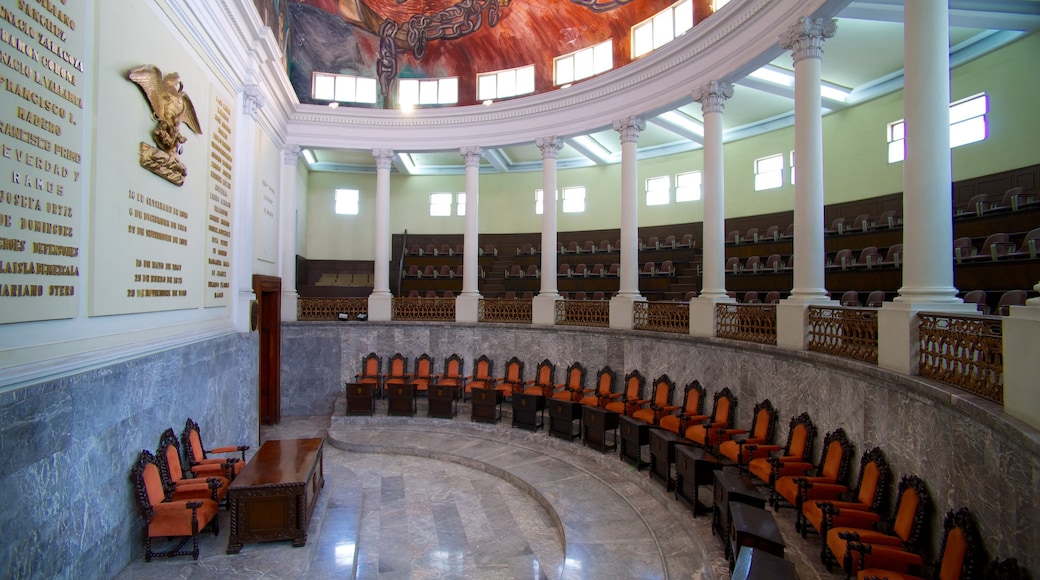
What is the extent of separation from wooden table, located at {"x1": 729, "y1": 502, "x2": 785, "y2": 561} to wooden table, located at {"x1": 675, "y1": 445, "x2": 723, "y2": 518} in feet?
5.19

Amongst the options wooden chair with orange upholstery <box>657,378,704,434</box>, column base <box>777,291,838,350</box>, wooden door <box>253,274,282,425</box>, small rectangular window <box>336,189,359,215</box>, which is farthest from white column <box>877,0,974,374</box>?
small rectangular window <box>336,189,359,215</box>

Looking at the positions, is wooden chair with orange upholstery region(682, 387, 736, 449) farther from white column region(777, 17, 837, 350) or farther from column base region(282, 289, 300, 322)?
column base region(282, 289, 300, 322)

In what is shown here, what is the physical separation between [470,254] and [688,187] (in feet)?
26.5

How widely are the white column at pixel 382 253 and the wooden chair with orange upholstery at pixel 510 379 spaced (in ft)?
13.9

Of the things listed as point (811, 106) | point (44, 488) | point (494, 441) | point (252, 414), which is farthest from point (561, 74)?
point (44, 488)

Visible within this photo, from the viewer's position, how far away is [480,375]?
573 inches

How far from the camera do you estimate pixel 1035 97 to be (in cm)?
1050

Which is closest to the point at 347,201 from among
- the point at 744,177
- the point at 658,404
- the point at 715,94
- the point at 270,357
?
the point at 270,357

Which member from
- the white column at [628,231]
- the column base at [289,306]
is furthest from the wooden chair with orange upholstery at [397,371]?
the white column at [628,231]

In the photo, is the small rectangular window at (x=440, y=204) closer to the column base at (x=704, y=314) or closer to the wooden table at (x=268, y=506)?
the column base at (x=704, y=314)

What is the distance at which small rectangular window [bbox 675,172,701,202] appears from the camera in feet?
59.8

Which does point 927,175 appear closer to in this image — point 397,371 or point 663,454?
point 663,454

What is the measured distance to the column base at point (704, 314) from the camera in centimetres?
1068

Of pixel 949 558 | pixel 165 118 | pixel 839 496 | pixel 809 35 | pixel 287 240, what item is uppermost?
pixel 809 35
